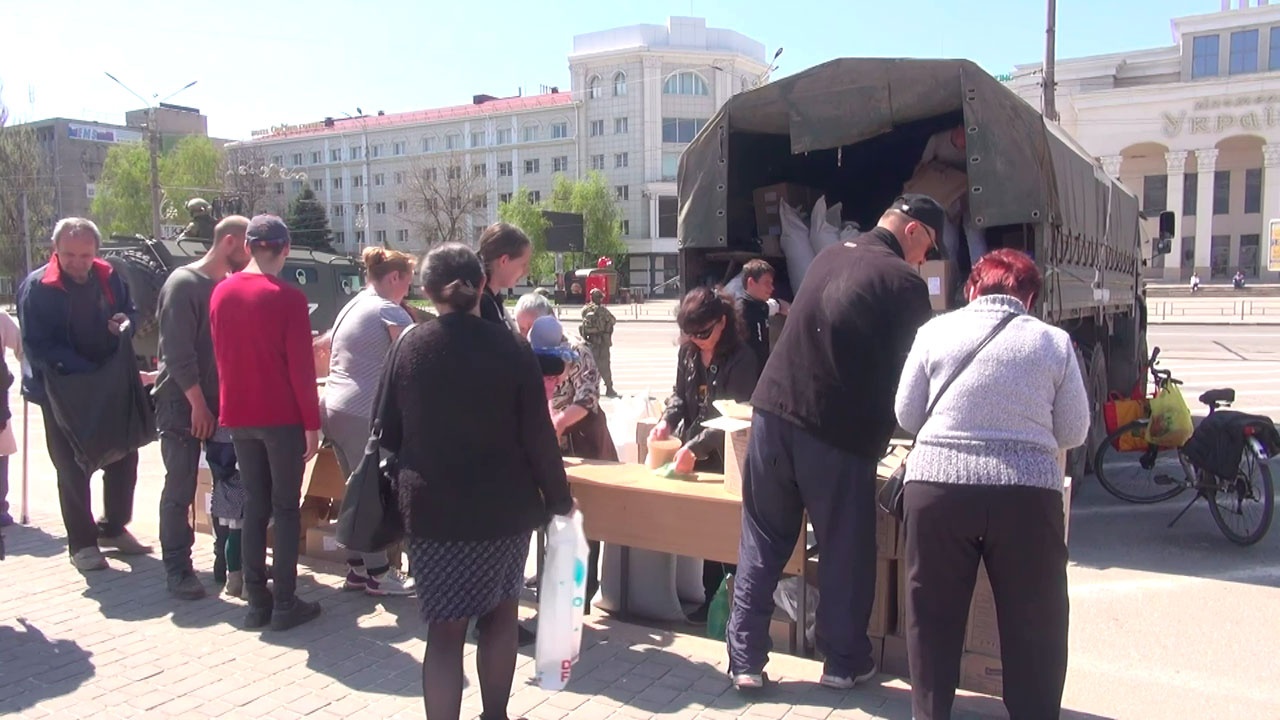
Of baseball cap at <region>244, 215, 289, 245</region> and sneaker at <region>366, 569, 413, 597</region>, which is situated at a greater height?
baseball cap at <region>244, 215, 289, 245</region>

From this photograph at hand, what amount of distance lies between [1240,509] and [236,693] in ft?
20.5

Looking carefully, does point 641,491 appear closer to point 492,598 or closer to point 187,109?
point 492,598

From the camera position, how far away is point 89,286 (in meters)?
5.24

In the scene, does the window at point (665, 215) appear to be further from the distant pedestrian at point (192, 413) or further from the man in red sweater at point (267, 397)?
the man in red sweater at point (267, 397)

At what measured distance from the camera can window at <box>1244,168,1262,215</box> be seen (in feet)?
193

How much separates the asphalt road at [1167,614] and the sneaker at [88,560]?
17.0 feet

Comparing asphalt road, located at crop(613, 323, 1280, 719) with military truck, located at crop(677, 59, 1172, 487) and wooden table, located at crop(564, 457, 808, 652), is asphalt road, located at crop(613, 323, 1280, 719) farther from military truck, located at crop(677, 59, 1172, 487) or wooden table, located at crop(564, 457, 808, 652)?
wooden table, located at crop(564, 457, 808, 652)

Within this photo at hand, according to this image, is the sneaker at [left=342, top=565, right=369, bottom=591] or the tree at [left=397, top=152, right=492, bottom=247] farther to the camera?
the tree at [left=397, top=152, right=492, bottom=247]

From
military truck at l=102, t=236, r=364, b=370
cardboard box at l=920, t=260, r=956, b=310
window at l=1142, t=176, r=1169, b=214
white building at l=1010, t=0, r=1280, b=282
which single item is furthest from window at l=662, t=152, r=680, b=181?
cardboard box at l=920, t=260, r=956, b=310

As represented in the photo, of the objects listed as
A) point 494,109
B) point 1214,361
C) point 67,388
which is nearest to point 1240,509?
point 67,388

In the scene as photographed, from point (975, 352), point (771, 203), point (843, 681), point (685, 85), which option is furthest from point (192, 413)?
point (685, 85)

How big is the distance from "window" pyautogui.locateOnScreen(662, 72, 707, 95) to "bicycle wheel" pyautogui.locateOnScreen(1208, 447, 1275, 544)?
60627 millimetres

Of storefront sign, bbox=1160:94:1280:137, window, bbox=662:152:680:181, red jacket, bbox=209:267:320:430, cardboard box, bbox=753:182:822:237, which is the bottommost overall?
red jacket, bbox=209:267:320:430

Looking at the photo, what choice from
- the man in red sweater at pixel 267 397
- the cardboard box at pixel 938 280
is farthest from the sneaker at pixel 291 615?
the cardboard box at pixel 938 280
